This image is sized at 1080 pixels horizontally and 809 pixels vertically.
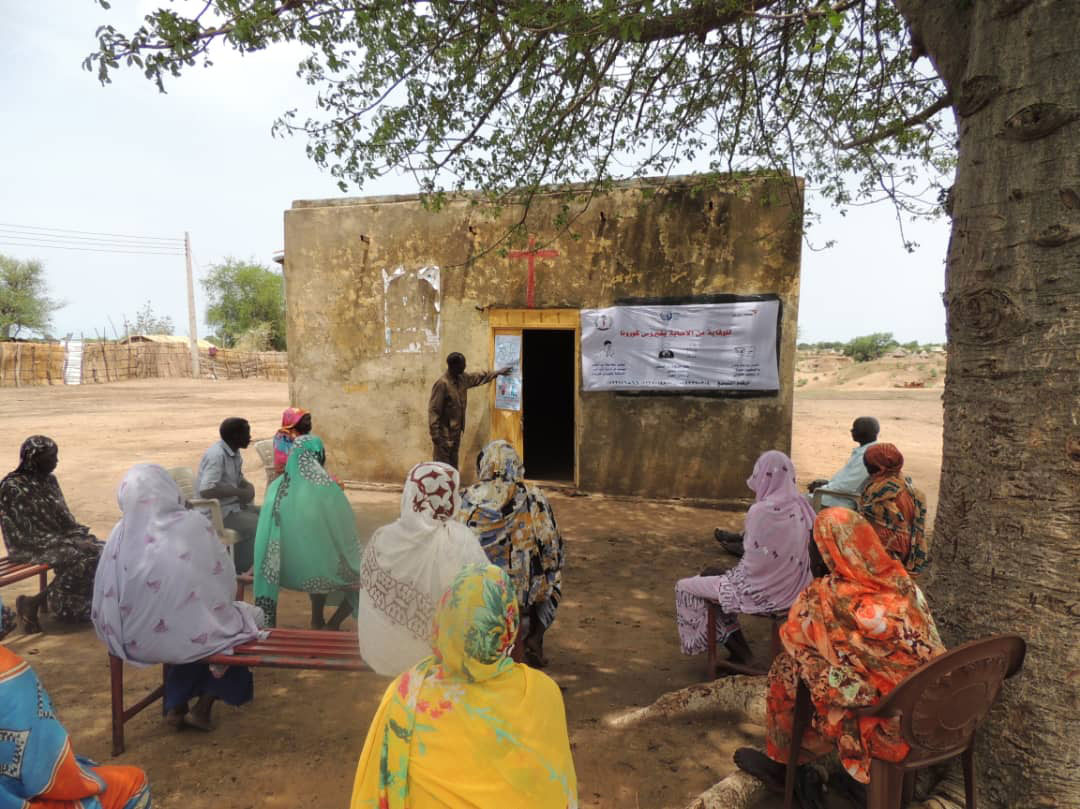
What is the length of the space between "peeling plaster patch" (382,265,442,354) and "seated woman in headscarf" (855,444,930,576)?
572cm

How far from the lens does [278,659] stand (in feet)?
9.70

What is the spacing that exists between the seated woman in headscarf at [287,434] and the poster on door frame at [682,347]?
12.2ft

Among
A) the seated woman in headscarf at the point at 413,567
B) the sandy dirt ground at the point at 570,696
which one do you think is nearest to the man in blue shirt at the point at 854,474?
the sandy dirt ground at the point at 570,696

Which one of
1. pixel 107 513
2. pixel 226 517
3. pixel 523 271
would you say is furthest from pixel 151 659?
pixel 523 271

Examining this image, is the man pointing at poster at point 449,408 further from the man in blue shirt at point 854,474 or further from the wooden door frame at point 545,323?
the man in blue shirt at point 854,474

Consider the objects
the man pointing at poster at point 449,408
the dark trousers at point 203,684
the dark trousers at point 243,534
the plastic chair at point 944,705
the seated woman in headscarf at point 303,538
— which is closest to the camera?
the plastic chair at point 944,705

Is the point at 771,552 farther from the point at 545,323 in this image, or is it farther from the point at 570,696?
the point at 545,323

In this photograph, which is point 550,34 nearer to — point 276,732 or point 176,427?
point 276,732

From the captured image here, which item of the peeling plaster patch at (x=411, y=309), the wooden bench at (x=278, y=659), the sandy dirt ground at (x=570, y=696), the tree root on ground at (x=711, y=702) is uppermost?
the peeling plaster patch at (x=411, y=309)

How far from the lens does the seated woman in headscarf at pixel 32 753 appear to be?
1585 mm

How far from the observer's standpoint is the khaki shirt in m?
7.23

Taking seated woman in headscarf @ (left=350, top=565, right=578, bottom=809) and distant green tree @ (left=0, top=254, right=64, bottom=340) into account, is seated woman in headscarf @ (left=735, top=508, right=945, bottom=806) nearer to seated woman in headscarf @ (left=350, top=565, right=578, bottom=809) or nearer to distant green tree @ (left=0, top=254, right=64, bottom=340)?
seated woman in headscarf @ (left=350, top=565, right=578, bottom=809)

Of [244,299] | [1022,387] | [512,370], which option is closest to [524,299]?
[512,370]

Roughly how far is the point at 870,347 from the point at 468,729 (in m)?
42.4
